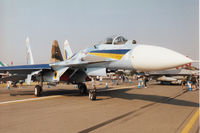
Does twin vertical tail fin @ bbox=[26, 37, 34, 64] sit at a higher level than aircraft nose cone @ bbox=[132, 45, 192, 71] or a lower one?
higher

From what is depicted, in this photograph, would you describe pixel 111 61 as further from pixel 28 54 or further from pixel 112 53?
pixel 28 54

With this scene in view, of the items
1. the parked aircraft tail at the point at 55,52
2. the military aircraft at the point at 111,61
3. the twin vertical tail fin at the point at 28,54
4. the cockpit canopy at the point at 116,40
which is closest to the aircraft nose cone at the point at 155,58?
the military aircraft at the point at 111,61

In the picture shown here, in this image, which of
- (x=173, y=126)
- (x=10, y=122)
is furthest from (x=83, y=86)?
(x=173, y=126)

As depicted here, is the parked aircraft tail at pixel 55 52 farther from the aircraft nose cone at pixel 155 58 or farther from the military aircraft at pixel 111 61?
the aircraft nose cone at pixel 155 58

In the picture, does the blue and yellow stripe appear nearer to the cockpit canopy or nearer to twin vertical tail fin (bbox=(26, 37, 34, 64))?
the cockpit canopy

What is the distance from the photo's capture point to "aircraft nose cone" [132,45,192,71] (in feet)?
18.0

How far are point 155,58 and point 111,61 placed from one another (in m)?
2.27

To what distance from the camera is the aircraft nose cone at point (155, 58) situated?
5496 millimetres

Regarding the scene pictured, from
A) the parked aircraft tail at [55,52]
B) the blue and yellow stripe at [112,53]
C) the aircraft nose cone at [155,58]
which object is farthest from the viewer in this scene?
the parked aircraft tail at [55,52]

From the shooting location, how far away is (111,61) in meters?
7.63

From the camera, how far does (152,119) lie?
4.91 metres

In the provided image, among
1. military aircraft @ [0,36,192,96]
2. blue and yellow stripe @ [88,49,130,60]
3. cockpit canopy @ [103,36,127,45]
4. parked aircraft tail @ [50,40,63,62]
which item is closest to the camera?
military aircraft @ [0,36,192,96]

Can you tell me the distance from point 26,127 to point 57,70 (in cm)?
648

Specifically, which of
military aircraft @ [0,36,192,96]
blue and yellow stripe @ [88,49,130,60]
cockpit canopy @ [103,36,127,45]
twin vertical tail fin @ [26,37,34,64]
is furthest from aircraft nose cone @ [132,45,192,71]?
twin vertical tail fin @ [26,37,34,64]
